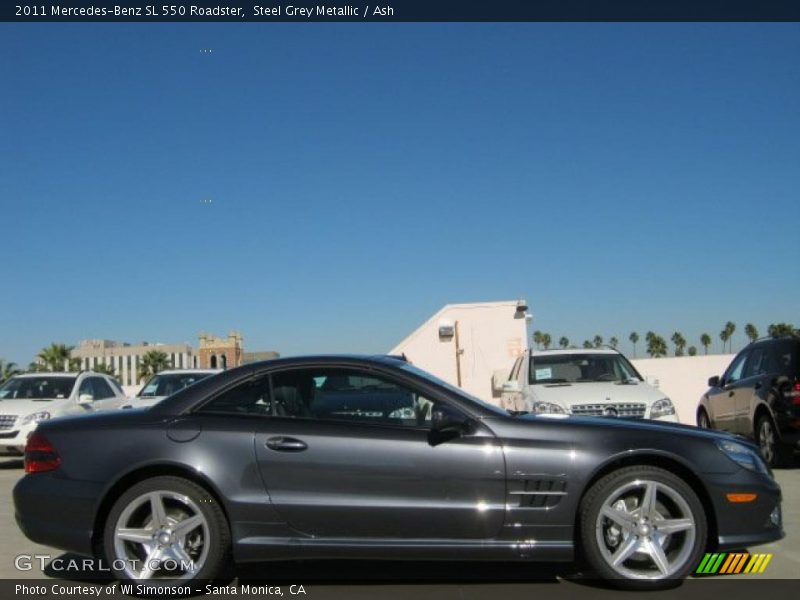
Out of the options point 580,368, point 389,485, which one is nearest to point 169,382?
point 580,368

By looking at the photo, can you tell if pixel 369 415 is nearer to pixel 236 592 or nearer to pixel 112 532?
pixel 236 592

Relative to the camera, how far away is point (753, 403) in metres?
10.6

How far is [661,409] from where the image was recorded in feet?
31.2

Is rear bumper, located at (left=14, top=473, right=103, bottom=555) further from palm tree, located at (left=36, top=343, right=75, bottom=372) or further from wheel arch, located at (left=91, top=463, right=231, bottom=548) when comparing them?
palm tree, located at (left=36, top=343, right=75, bottom=372)

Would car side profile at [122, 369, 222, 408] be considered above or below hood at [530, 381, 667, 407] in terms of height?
above

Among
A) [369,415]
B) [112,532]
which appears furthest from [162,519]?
[369,415]

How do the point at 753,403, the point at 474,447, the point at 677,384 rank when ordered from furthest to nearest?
the point at 677,384
the point at 753,403
the point at 474,447

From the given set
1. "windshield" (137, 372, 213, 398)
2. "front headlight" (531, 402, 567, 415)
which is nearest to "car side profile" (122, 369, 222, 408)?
"windshield" (137, 372, 213, 398)

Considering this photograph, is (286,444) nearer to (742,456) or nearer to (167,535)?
(167,535)

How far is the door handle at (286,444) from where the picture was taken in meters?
5.07

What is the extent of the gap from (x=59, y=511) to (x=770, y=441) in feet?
27.3

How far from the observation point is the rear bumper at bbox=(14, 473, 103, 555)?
504cm

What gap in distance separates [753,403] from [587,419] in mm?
6216

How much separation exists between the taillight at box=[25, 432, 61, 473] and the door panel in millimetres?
1290
